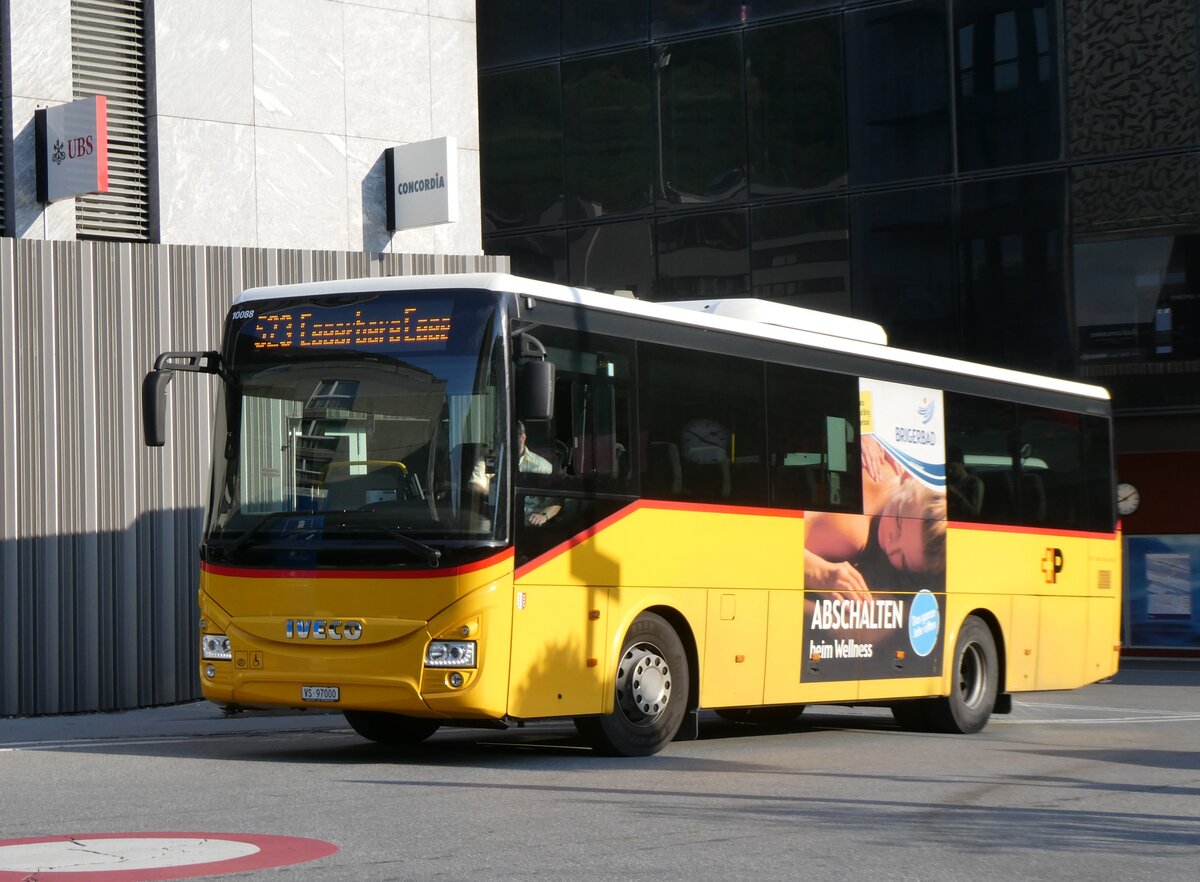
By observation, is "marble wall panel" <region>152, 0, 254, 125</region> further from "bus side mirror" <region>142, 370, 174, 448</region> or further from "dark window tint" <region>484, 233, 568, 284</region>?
"dark window tint" <region>484, 233, 568, 284</region>

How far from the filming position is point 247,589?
12.0 meters

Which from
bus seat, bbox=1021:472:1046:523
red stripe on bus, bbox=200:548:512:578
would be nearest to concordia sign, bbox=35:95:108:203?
red stripe on bus, bbox=200:548:512:578

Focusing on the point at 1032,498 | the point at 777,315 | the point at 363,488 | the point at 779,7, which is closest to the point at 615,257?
the point at 779,7

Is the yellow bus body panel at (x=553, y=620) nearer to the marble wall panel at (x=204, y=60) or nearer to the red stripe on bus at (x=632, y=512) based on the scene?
the red stripe on bus at (x=632, y=512)

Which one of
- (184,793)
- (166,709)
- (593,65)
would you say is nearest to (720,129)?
(593,65)

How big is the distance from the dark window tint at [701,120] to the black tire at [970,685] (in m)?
14.1

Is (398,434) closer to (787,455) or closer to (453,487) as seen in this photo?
(453,487)

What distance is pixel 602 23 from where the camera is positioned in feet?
103

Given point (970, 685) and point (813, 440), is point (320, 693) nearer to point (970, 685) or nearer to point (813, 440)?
point (813, 440)

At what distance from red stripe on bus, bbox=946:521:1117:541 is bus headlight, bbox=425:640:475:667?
6.32m

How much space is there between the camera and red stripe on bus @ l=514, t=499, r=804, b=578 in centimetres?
1178

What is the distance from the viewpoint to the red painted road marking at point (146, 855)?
7.04 m

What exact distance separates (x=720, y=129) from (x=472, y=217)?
7.51 metres

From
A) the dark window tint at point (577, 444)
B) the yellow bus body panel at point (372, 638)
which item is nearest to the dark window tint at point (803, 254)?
the dark window tint at point (577, 444)
